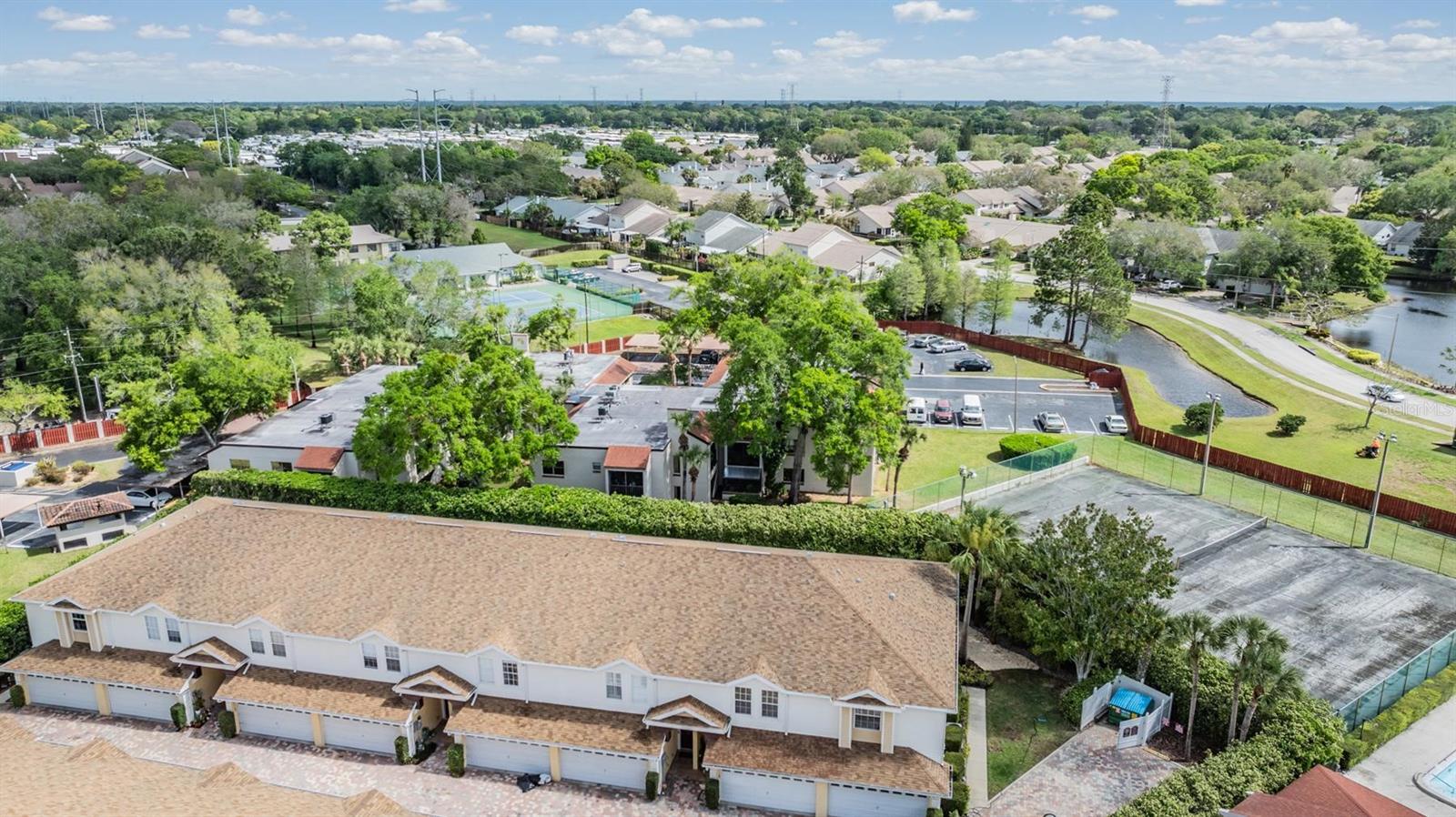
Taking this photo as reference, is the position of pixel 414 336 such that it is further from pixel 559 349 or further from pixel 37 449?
pixel 37 449

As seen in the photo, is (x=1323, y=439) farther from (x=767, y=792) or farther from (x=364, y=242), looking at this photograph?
(x=364, y=242)

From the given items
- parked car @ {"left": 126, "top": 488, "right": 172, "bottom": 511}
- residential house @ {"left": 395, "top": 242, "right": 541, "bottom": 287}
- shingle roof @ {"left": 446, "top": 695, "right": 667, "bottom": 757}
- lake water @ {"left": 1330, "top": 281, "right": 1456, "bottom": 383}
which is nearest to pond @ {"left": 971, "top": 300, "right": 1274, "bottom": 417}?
lake water @ {"left": 1330, "top": 281, "right": 1456, "bottom": 383}

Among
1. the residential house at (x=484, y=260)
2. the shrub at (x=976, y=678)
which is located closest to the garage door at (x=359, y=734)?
the shrub at (x=976, y=678)

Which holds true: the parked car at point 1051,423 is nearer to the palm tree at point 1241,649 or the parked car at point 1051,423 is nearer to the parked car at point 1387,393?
the parked car at point 1387,393

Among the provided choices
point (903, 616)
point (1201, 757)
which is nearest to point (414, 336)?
point (903, 616)

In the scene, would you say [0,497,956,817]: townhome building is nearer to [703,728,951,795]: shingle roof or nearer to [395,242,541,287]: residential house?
[703,728,951,795]: shingle roof

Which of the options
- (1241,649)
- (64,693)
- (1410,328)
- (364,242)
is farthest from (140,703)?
(1410,328)
